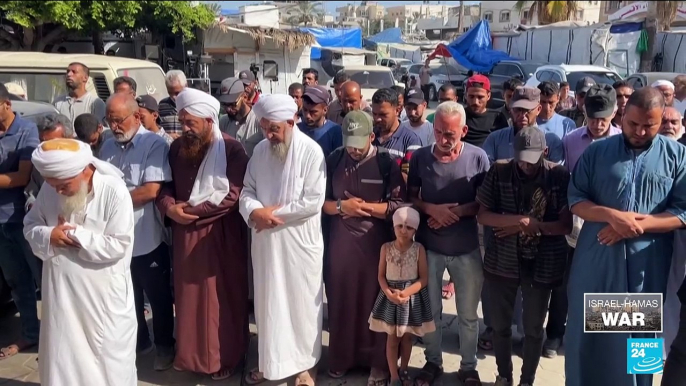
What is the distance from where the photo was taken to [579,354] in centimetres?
312

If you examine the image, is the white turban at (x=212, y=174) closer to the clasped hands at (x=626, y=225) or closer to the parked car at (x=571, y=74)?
the clasped hands at (x=626, y=225)

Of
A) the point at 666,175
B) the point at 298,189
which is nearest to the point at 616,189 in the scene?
the point at 666,175

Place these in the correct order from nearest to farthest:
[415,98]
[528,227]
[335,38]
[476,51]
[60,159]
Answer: [60,159] < [528,227] < [415,98] < [476,51] < [335,38]

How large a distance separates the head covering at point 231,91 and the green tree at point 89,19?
383 inches

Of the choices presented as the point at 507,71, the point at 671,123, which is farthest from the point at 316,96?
the point at 507,71

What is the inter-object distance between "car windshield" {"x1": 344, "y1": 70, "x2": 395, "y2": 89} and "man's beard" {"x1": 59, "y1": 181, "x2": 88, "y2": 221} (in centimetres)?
1273

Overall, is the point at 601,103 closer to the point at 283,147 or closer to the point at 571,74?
the point at 283,147

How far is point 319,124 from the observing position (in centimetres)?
445

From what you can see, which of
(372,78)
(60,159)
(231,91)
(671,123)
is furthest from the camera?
(372,78)

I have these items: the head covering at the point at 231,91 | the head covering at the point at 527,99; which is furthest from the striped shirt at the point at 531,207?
the head covering at the point at 231,91

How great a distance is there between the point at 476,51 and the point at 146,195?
16.1 m

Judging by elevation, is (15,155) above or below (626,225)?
above

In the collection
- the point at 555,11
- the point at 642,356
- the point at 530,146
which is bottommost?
the point at 642,356

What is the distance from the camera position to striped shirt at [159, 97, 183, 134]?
4961 millimetres
